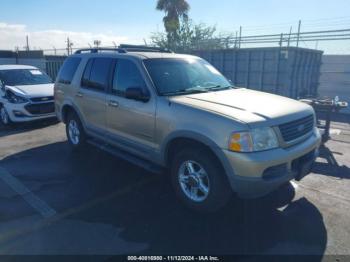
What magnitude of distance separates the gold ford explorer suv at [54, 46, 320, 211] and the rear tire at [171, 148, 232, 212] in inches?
0.5

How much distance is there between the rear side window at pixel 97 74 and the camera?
5.04m

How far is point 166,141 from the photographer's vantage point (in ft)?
12.8

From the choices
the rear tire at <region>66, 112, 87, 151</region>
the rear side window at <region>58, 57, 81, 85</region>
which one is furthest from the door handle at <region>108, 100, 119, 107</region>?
the rear side window at <region>58, 57, 81, 85</region>

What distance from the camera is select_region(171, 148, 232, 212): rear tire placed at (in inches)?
136

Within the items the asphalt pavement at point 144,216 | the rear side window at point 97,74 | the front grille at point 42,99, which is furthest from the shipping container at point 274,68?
the rear side window at point 97,74

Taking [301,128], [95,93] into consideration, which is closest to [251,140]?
[301,128]

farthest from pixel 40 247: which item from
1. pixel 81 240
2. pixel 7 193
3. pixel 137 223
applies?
pixel 7 193

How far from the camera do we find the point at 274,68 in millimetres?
9883

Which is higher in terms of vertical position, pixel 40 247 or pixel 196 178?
pixel 196 178

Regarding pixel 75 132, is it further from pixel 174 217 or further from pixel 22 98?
pixel 174 217

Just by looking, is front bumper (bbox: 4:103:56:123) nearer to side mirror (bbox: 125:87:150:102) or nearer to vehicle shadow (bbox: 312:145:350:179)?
side mirror (bbox: 125:87:150:102)

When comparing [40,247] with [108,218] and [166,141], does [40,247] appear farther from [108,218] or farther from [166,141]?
[166,141]

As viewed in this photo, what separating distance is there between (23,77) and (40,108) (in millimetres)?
1816

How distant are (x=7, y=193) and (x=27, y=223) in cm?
109
